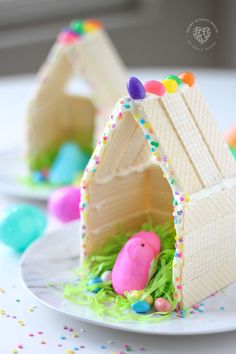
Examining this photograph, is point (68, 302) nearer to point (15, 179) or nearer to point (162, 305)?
point (162, 305)

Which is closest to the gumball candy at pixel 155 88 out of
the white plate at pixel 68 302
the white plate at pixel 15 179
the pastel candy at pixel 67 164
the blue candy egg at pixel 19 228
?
the white plate at pixel 68 302

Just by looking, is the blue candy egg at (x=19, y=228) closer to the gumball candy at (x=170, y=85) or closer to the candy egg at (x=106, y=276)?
the candy egg at (x=106, y=276)

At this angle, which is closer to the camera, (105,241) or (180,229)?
(180,229)

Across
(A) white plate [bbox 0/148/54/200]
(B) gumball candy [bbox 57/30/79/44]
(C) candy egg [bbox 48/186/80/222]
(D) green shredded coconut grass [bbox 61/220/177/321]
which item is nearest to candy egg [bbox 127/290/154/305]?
(D) green shredded coconut grass [bbox 61/220/177/321]

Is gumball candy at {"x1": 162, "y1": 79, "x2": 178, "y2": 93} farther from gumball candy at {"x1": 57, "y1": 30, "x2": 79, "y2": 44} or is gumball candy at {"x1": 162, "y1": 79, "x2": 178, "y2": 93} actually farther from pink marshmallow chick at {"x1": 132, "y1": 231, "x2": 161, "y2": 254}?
gumball candy at {"x1": 57, "y1": 30, "x2": 79, "y2": 44}

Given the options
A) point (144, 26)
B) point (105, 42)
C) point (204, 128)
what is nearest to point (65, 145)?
point (105, 42)

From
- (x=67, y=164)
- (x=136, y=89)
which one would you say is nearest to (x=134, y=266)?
(x=136, y=89)

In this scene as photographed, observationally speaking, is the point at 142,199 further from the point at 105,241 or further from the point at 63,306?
the point at 63,306
